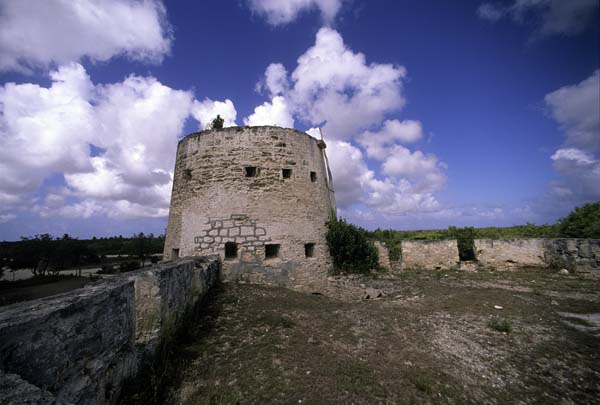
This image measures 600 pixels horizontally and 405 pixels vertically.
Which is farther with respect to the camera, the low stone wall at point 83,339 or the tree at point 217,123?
the tree at point 217,123

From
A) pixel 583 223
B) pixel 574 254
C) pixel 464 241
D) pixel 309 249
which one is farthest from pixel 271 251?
pixel 583 223

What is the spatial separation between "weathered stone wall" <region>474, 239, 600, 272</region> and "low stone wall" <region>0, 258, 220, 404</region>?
490 inches

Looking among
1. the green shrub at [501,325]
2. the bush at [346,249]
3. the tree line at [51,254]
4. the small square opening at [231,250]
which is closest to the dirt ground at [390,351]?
the green shrub at [501,325]

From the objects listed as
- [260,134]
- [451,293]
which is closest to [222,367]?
[451,293]

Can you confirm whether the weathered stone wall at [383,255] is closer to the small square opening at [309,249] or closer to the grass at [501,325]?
the small square opening at [309,249]

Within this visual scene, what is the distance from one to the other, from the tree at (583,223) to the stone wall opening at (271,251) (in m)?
13.9

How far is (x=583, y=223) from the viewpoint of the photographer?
12.2 m

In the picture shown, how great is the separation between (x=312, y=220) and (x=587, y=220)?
1322 centimetres

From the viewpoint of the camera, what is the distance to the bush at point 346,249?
372 inches

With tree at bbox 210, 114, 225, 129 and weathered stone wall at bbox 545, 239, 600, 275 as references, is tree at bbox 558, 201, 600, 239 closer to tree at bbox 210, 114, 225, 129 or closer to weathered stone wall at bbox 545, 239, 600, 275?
weathered stone wall at bbox 545, 239, 600, 275

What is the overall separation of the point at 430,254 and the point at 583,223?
7638 millimetres

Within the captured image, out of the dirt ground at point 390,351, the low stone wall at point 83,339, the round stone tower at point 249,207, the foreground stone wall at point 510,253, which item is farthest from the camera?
the foreground stone wall at point 510,253

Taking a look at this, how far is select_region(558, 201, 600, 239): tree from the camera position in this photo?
11.6 meters

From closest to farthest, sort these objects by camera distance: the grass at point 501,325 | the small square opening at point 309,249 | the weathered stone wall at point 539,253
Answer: the grass at point 501,325
the small square opening at point 309,249
the weathered stone wall at point 539,253
